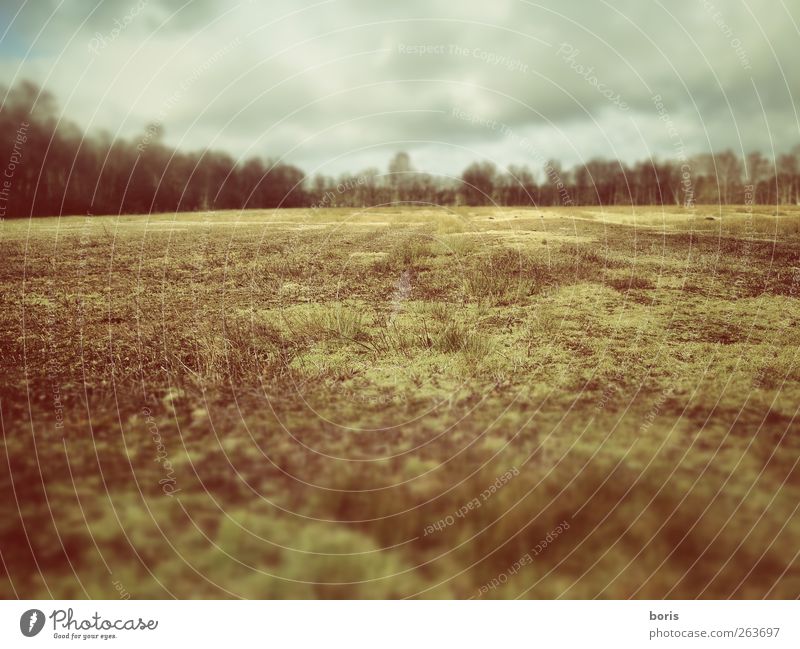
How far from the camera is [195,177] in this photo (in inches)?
454

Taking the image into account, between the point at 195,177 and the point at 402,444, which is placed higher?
the point at 195,177

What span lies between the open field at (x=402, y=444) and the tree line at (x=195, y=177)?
173 cm

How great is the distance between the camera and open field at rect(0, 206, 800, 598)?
168 inches

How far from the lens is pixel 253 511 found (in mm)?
4328

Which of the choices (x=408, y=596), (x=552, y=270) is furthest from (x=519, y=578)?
(x=552, y=270)

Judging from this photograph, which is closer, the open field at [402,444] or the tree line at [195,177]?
the open field at [402,444]

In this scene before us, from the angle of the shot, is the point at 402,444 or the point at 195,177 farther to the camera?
the point at 195,177

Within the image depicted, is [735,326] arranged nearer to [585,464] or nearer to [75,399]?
[585,464]

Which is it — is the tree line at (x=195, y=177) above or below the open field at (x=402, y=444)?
above

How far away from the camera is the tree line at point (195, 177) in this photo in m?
8.11

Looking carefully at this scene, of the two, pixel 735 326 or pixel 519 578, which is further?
pixel 735 326

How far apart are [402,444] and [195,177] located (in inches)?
355

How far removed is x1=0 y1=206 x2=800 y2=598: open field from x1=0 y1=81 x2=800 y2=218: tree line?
1.73 metres
